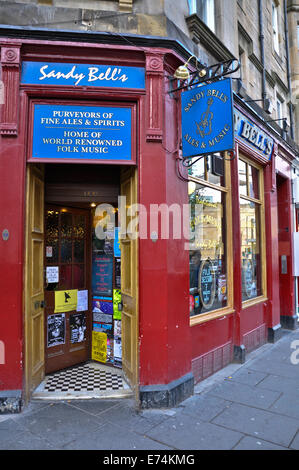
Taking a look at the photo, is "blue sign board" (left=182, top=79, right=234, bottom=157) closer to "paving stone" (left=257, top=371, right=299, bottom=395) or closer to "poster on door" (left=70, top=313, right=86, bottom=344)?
"poster on door" (left=70, top=313, right=86, bottom=344)

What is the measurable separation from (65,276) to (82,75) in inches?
126

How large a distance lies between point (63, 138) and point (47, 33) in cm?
143

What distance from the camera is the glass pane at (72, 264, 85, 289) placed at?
588 centimetres

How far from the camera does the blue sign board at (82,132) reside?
178 inches

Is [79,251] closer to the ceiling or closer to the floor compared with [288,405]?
closer to the ceiling

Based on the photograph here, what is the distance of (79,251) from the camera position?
5.98 meters

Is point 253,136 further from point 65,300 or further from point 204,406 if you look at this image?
point 204,406

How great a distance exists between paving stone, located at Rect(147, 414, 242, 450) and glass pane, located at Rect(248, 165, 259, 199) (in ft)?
17.7

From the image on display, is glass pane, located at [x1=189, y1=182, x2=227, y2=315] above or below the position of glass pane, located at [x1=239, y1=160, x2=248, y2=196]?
below

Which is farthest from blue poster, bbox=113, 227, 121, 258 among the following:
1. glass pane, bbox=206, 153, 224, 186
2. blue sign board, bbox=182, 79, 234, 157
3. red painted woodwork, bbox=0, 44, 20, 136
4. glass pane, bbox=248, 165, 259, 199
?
glass pane, bbox=248, 165, 259, 199

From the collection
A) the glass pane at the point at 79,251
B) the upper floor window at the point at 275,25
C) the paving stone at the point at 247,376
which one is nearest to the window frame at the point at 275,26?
the upper floor window at the point at 275,25

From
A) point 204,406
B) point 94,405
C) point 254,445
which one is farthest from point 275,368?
point 94,405

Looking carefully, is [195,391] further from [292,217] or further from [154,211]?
[292,217]

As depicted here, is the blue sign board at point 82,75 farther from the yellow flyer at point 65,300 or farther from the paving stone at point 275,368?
the paving stone at point 275,368
